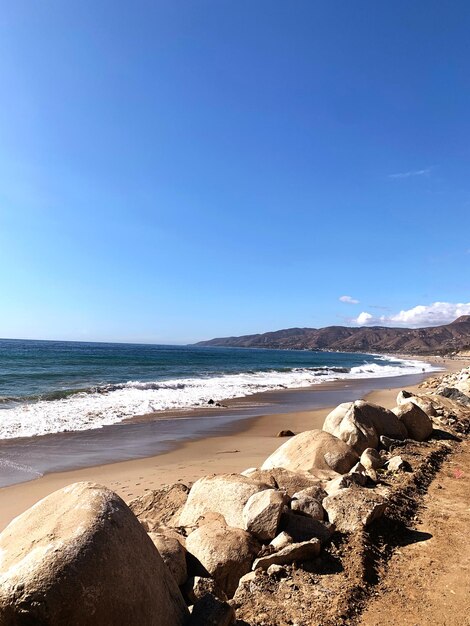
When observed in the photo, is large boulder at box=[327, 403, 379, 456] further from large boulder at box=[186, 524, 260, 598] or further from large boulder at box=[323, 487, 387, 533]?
large boulder at box=[186, 524, 260, 598]

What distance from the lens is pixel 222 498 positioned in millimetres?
5262

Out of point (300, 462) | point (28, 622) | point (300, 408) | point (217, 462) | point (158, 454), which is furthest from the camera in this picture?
point (300, 408)

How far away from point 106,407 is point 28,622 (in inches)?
656

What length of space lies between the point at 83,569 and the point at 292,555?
2355 mm

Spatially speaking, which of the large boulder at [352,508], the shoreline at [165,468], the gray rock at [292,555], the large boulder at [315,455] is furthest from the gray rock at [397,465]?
the shoreline at [165,468]

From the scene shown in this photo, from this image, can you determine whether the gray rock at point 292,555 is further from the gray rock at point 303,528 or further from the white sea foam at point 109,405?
the white sea foam at point 109,405

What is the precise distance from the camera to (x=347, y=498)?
5.23 metres

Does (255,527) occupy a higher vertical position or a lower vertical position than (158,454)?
higher

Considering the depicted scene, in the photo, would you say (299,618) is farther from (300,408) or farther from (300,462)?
(300,408)

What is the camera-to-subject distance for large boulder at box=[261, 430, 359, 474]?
700cm

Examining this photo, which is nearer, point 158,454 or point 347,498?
point 347,498

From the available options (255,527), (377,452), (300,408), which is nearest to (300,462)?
(377,452)

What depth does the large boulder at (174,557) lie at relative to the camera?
3701mm

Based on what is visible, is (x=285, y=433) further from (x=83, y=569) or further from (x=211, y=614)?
(x=83, y=569)
